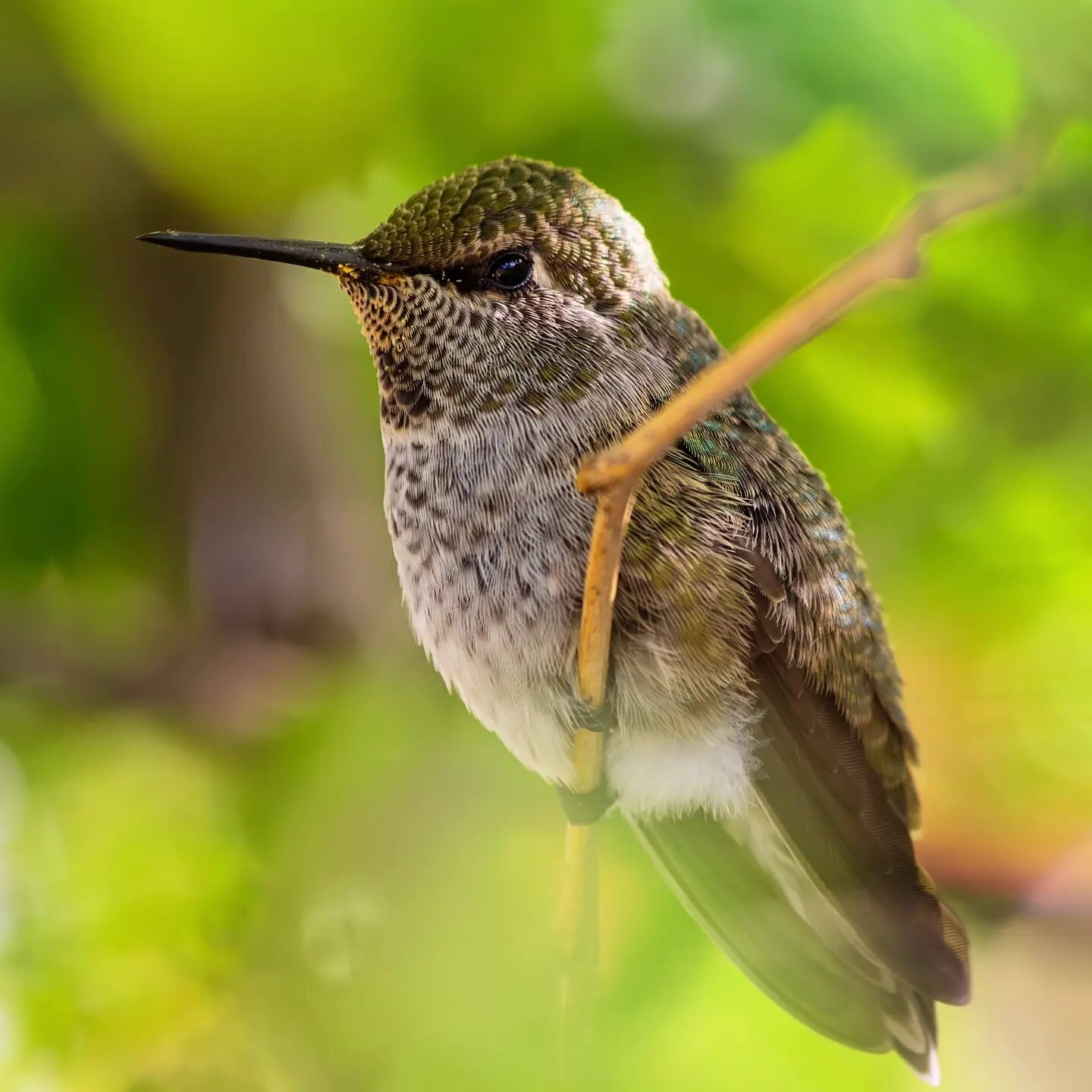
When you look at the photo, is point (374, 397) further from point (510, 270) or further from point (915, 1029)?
point (915, 1029)

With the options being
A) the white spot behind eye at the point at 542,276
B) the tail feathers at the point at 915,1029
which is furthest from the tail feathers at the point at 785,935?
the white spot behind eye at the point at 542,276

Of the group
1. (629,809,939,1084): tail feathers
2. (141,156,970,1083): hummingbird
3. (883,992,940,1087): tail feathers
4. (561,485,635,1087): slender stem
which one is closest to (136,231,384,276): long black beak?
(141,156,970,1083): hummingbird

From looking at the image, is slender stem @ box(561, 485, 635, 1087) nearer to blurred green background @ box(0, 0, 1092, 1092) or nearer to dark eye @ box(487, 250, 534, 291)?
blurred green background @ box(0, 0, 1092, 1092)

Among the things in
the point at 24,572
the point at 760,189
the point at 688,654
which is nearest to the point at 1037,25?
the point at 760,189

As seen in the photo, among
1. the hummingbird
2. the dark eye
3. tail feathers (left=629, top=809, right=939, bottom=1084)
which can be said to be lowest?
tail feathers (left=629, top=809, right=939, bottom=1084)

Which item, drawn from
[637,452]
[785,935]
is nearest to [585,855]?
[785,935]

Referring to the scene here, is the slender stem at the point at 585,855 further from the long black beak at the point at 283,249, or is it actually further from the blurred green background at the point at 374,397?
the long black beak at the point at 283,249
